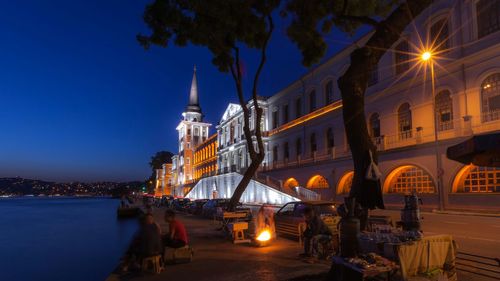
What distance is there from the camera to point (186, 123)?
95750mm

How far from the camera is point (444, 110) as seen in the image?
25.6 meters

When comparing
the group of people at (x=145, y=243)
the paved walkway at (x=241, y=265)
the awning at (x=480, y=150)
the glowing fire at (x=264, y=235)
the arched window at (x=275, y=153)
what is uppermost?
the arched window at (x=275, y=153)

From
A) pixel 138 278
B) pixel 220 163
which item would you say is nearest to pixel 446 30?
pixel 138 278

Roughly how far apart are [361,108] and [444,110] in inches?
850

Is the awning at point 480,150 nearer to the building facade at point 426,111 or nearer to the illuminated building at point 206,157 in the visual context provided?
the building facade at point 426,111

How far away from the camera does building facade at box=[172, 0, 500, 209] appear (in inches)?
883

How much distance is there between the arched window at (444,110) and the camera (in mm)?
24859

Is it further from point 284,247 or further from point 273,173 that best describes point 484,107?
point 273,173

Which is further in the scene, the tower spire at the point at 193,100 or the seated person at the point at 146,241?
the tower spire at the point at 193,100

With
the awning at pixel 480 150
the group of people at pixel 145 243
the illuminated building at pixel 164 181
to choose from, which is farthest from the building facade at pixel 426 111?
the illuminated building at pixel 164 181

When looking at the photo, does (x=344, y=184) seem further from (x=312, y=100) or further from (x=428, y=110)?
(x=312, y=100)

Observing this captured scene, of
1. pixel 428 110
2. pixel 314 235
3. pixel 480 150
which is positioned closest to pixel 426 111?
pixel 428 110

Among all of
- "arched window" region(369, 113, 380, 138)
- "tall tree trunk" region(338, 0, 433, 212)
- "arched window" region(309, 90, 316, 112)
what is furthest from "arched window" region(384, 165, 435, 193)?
"tall tree trunk" region(338, 0, 433, 212)

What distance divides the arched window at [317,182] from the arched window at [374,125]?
23.4 feet
